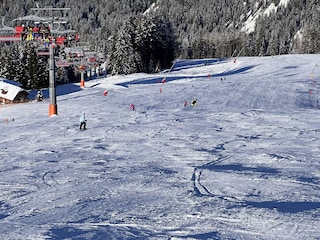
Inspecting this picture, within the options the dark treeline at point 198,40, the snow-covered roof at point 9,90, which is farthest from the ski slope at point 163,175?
the dark treeline at point 198,40

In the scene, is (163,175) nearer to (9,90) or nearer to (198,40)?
(9,90)

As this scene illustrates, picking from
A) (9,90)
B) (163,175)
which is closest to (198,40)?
(9,90)

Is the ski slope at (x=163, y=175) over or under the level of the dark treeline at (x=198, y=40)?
under

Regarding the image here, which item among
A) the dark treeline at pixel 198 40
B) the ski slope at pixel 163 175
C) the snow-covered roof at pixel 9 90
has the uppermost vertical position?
the dark treeline at pixel 198 40

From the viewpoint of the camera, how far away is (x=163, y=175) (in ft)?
35.2

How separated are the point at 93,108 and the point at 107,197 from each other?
1988cm

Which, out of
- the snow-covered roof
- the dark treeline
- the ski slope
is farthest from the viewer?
A: the dark treeline

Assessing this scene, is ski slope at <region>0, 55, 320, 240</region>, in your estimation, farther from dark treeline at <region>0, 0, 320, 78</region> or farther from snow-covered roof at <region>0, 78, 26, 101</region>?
dark treeline at <region>0, 0, 320, 78</region>

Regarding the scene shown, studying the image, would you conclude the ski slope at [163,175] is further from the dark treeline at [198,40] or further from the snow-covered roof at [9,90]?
the dark treeline at [198,40]

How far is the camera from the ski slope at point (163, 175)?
23.5 ft

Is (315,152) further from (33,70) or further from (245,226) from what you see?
(33,70)

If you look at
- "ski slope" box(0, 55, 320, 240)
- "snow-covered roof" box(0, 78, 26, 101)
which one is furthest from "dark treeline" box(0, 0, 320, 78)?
"ski slope" box(0, 55, 320, 240)

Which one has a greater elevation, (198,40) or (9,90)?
(198,40)

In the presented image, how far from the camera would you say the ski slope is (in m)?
7.17
